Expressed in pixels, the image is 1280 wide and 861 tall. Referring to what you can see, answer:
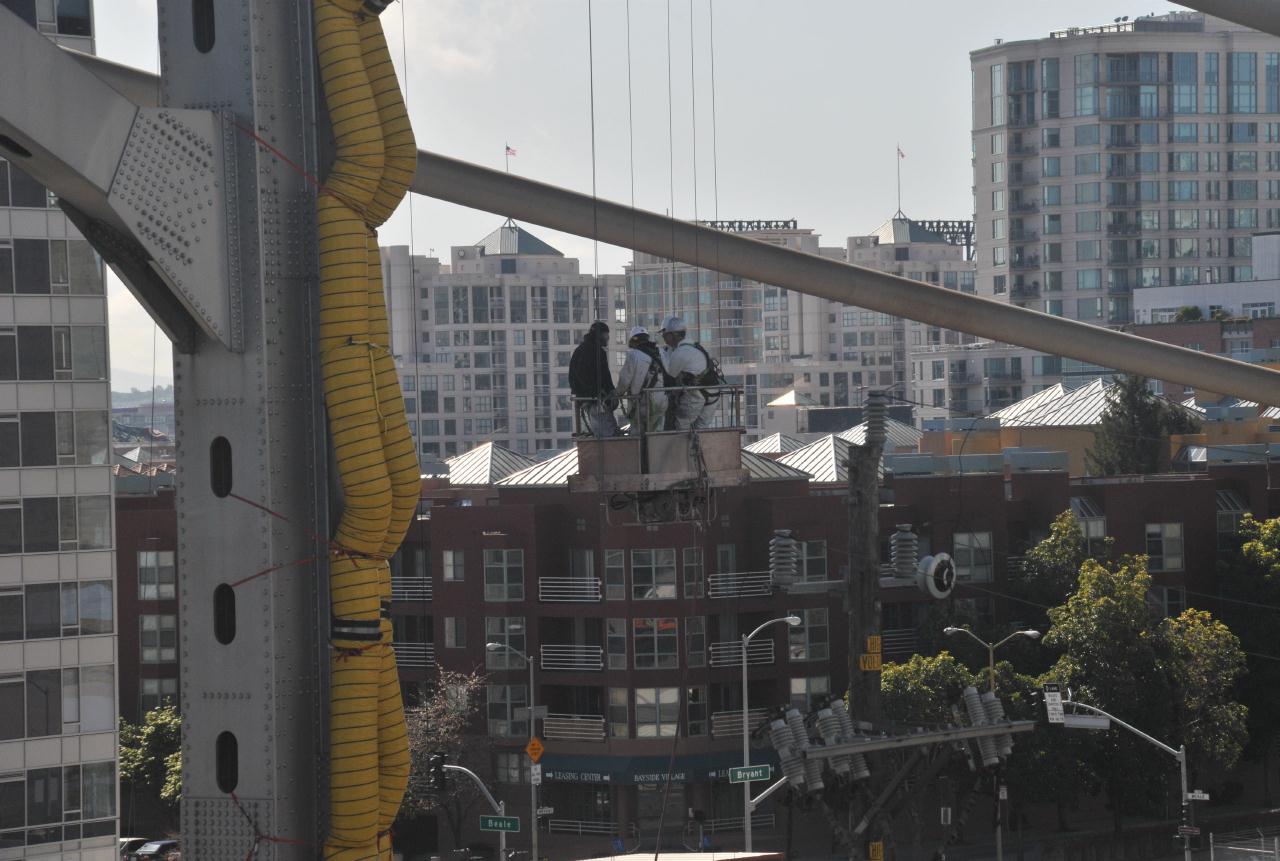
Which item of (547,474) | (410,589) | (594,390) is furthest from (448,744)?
(594,390)

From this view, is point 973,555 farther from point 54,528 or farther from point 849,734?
point 849,734

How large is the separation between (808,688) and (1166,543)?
14497 mm

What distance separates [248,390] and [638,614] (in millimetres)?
49911

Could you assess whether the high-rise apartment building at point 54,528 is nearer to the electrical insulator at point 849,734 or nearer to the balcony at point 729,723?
the electrical insulator at point 849,734

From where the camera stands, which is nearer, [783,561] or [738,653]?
[783,561]

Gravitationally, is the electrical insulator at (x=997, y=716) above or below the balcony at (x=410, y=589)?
above

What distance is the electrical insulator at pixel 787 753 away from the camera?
21672 mm

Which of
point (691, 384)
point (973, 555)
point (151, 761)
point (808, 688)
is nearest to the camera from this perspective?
point (691, 384)

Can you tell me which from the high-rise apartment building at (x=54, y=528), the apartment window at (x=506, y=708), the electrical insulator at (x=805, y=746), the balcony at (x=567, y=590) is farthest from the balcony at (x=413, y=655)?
the electrical insulator at (x=805, y=746)

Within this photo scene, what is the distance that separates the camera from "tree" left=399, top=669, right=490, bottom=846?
5891 centimetres

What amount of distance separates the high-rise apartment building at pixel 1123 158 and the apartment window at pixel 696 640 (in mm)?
105208

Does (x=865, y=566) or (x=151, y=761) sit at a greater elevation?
(x=865, y=566)

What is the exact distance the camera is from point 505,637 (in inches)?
2547

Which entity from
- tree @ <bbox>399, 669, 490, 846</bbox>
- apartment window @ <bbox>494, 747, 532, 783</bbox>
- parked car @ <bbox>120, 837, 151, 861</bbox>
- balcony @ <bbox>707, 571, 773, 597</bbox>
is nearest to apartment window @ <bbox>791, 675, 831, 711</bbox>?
balcony @ <bbox>707, 571, 773, 597</bbox>
